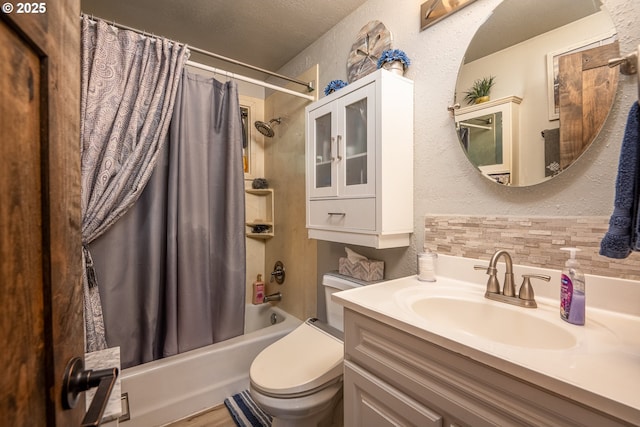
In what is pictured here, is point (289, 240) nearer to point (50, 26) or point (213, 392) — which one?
point (213, 392)

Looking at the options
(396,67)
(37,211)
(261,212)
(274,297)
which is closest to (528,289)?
(396,67)

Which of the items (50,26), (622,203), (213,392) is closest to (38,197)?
(50,26)

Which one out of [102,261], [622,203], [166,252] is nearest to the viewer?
[622,203]

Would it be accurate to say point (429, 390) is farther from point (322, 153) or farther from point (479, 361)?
point (322, 153)

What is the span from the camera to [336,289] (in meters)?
1.46

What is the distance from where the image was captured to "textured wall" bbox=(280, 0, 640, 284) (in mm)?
810

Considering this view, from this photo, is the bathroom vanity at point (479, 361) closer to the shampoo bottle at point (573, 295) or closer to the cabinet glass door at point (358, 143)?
the shampoo bottle at point (573, 295)

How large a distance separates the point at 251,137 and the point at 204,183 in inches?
37.2

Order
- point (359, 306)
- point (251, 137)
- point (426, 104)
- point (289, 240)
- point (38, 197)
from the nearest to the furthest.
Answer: point (38, 197)
point (359, 306)
point (426, 104)
point (289, 240)
point (251, 137)

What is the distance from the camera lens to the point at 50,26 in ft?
1.30

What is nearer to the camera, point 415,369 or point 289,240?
point 415,369

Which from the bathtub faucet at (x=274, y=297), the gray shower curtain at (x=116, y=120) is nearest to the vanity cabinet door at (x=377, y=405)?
the gray shower curtain at (x=116, y=120)

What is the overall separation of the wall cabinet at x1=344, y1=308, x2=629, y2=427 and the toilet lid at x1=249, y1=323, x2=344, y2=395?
0.21m

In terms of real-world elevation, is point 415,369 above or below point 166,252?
below
